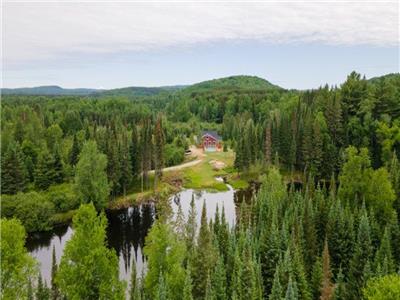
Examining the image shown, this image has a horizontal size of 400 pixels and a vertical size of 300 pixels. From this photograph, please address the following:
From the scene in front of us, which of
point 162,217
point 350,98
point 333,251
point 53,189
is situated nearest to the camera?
point 162,217

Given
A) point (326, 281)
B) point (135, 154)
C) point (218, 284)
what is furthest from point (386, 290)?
point (135, 154)

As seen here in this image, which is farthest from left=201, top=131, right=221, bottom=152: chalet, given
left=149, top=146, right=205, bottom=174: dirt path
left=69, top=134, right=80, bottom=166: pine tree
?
left=69, top=134, right=80, bottom=166: pine tree

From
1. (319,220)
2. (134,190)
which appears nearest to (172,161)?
(134,190)

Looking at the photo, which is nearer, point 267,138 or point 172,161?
point 267,138

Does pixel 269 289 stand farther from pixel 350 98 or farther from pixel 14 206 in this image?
pixel 350 98

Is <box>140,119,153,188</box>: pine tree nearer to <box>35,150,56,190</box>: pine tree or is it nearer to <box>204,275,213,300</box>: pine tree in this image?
<box>35,150,56,190</box>: pine tree

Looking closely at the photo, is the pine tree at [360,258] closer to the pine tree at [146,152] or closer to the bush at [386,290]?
the bush at [386,290]
